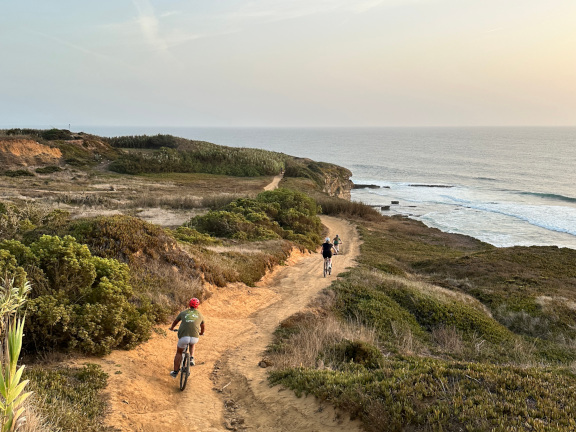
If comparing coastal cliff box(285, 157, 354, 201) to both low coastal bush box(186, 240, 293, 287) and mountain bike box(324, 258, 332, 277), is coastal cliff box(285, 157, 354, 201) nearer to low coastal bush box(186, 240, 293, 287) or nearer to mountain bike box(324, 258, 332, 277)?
low coastal bush box(186, 240, 293, 287)

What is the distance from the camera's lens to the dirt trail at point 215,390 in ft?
21.5

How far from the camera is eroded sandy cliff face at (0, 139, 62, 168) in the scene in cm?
Result: 4749

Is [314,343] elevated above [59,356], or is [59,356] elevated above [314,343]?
[59,356]

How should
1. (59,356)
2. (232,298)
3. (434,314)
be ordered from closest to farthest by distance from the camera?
1. (59,356)
2. (232,298)
3. (434,314)

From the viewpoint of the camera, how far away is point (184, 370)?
795 centimetres

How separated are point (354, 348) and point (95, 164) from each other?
56.0 meters

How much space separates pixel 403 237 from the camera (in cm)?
3862

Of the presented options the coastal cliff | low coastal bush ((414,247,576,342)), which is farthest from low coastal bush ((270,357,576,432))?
the coastal cliff

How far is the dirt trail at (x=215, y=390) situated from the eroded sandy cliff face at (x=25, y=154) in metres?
47.0

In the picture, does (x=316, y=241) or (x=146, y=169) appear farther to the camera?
(x=146, y=169)

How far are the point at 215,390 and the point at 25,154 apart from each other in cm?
5347

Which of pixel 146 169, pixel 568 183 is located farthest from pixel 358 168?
pixel 146 169

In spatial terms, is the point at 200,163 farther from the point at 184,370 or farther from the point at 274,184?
the point at 184,370

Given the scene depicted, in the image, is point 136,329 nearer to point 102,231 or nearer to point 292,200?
point 102,231
